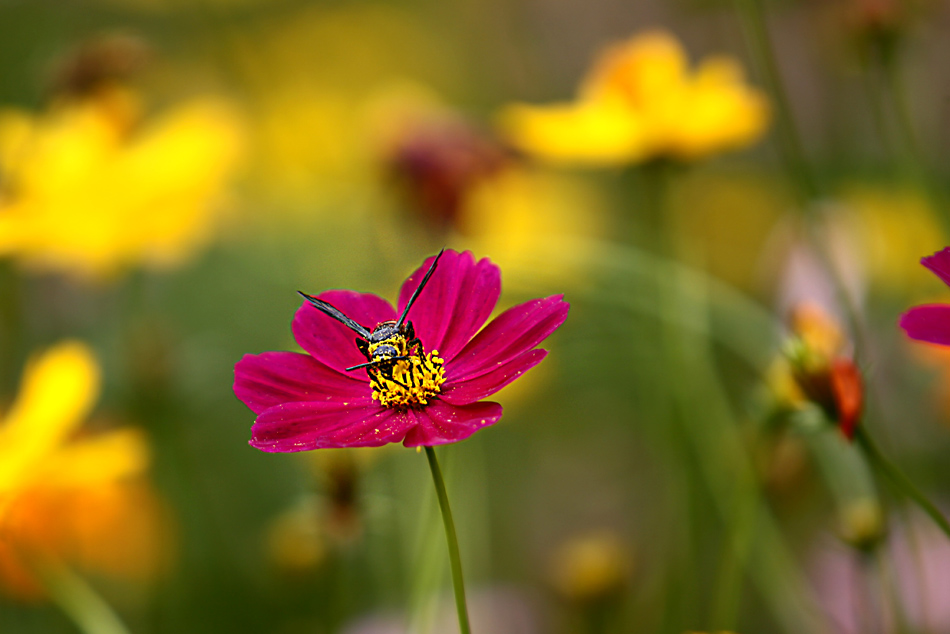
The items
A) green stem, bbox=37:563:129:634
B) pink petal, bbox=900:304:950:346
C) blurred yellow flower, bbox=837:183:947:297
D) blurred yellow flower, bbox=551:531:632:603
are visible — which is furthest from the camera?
blurred yellow flower, bbox=837:183:947:297

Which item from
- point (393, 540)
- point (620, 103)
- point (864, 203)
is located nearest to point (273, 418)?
point (620, 103)

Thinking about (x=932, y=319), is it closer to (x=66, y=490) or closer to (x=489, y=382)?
(x=489, y=382)

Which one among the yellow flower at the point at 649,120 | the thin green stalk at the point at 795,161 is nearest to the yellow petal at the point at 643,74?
the yellow flower at the point at 649,120

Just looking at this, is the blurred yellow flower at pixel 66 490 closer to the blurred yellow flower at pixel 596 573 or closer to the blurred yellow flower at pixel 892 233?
the blurred yellow flower at pixel 596 573

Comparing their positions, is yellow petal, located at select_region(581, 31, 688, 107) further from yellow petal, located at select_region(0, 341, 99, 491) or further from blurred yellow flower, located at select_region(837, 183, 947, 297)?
yellow petal, located at select_region(0, 341, 99, 491)

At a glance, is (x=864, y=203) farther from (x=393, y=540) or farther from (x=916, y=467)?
(x=393, y=540)

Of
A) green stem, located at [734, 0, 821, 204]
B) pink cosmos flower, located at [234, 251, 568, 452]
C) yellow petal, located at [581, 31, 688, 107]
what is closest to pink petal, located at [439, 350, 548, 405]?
pink cosmos flower, located at [234, 251, 568, 452]

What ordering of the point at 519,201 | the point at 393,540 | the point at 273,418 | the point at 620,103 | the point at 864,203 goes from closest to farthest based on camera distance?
the point at 273,418 < the point at 620,103 < the point at 393,540 < the point at 864,203 < the point at 519,201

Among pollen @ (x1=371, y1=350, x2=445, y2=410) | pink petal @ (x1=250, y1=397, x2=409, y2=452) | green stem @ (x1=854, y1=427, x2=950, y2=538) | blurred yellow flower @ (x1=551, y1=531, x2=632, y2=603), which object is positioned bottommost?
blurred yellow flower @ (x1=551, y1=531, x2=632, y2=603)
